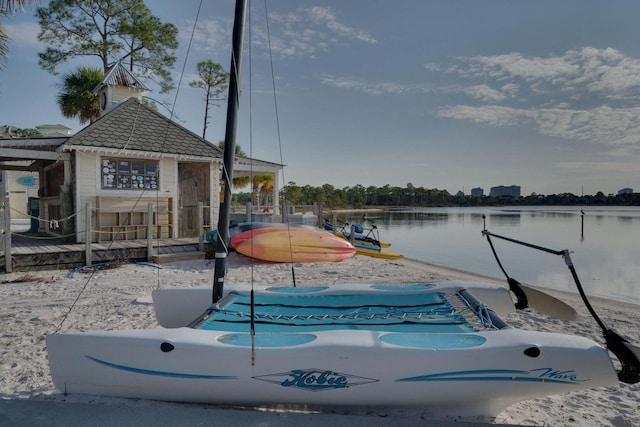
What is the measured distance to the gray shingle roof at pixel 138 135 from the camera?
11148mm

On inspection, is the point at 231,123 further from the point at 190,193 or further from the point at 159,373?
the point at 190,193

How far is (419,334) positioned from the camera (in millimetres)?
3303

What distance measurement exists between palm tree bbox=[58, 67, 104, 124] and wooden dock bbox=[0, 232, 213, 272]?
1333 centimetres

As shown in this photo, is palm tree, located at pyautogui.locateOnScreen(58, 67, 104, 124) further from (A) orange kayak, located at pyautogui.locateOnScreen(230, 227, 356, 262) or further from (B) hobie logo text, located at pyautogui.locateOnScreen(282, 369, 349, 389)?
(B) hobie logo text, located at pyautogui.locateOnScreen(282, 369, 349, 389)

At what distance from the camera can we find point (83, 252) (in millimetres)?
9773

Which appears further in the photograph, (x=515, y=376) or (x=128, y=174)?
(x=128, y=174)

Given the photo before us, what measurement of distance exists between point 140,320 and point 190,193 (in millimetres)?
8544

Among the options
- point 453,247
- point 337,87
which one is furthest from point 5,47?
point 453,247

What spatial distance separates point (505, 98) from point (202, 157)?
25.1 meters

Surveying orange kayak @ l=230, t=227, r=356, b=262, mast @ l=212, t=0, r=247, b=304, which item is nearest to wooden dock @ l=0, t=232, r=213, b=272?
orange kayak @ l=230, t=227, r=356, b=262

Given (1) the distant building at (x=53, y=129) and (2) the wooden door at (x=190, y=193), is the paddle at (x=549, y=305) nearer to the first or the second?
(2) the wooden door at (x=190, y=193)

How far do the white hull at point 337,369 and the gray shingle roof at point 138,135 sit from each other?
9.09 m

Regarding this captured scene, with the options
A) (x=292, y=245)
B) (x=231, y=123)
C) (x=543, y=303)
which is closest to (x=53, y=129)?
(x=292, y=245)

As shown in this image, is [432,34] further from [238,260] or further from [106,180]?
[106,180]
